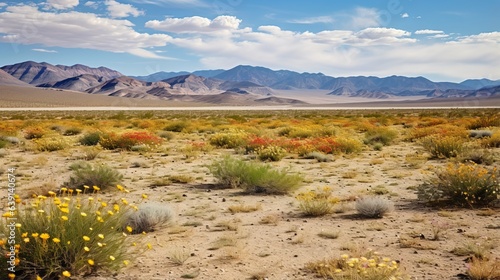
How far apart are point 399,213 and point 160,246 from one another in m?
4.72

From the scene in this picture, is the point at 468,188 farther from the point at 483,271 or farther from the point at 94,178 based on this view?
the point at 94,178

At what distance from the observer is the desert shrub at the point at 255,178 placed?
10508mm

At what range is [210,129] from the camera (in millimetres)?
30016

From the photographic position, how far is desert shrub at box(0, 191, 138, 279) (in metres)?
4.98

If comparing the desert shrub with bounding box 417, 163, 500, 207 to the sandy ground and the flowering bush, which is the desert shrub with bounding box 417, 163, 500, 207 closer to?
the sandy ground

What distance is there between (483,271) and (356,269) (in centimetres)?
172

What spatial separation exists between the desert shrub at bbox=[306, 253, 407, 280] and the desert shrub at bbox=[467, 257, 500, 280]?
0.80 m

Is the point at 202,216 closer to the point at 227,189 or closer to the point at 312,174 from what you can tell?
the point at 227,189

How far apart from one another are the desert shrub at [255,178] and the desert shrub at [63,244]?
532cm

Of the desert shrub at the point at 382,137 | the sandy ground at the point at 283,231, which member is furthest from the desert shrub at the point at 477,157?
the desert shrub at the point at 382,137

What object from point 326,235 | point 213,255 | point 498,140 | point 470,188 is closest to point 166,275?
point 213,255

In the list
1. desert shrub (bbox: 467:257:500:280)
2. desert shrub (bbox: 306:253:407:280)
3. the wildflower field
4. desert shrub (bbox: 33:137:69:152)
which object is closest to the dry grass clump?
the wildflower field

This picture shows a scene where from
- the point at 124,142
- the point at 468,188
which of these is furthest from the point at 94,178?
the point at 124,142

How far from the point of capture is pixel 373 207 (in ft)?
27.1
